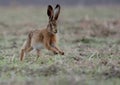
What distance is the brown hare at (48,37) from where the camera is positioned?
11523 mm

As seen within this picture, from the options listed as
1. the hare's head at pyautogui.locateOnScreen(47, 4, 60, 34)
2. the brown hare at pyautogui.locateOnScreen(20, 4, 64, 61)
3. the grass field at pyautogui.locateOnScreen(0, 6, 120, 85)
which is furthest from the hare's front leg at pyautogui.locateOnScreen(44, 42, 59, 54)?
the hare's head at pyautogui.locateOnScreen(47, 4, 60, 34)

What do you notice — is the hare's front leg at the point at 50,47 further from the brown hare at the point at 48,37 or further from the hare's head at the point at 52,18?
the hare's head at the point at 52,18

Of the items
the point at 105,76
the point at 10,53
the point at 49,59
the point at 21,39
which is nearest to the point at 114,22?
the point at 21,39

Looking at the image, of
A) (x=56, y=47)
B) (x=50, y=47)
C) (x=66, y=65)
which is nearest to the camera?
(x=66, y=65)

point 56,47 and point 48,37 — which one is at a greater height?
point 48,37

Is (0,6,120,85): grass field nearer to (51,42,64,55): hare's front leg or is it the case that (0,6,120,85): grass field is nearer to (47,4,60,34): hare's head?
(51,42,64,55): hare's front leg

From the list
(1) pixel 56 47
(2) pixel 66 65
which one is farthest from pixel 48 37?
(2) pixel 66 65

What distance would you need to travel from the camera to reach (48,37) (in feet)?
38.3

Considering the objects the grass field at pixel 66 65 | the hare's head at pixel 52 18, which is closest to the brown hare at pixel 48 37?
the hare's head at pixel 52 18

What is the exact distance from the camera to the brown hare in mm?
11523

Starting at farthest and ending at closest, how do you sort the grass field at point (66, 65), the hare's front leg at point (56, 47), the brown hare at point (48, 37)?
the brown hare at point (48, 37) < the hare's front leg at point (56, 47) < the grass field at point (66, 65)

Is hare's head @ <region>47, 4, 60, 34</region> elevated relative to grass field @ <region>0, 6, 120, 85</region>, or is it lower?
elevated

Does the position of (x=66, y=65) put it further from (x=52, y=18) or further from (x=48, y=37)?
(x=52, y=18)

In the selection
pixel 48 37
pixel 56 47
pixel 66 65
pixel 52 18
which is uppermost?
pixel 52 18
